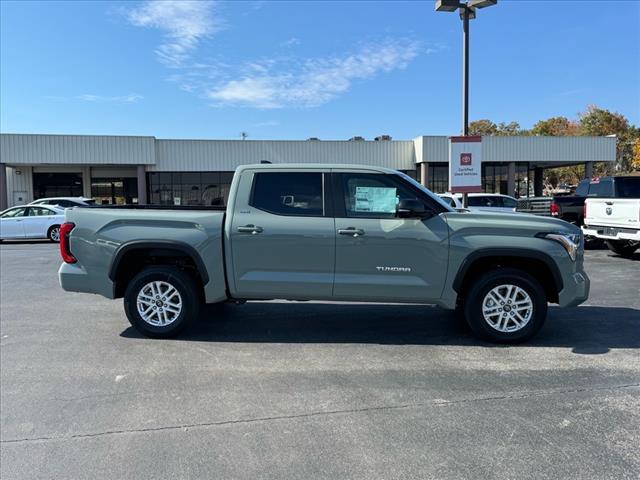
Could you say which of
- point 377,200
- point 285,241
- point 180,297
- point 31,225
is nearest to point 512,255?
point 377,200

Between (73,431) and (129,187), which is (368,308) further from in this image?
(129,187)

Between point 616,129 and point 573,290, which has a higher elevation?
point 616,129

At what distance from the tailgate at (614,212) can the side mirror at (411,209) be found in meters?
8.29

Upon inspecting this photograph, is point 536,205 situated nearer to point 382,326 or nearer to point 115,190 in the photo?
point 382,326

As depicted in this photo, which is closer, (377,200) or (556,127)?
(377,200)

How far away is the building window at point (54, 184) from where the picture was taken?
34.2 meters

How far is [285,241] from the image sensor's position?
560 cm

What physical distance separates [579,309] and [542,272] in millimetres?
1983

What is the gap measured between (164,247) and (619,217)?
35.1ft

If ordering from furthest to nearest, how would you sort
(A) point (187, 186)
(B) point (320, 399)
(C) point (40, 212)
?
(A) point (187, 186) → (C) point (40, 212) → (B) point (320, 399)

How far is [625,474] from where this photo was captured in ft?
9.93

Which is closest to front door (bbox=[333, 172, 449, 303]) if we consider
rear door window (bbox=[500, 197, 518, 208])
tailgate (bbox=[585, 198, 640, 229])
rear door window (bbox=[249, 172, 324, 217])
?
rear door window (bbox=[249, 172, 324, 217])

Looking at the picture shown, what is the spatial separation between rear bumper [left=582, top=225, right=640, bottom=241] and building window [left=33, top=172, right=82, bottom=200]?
31.5 metres

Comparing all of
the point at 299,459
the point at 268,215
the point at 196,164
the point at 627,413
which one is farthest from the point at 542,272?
the point at 196,164
